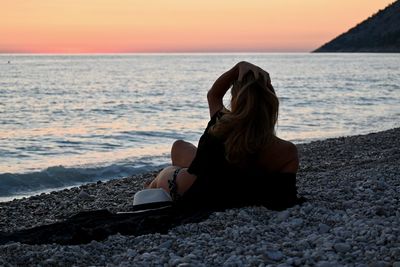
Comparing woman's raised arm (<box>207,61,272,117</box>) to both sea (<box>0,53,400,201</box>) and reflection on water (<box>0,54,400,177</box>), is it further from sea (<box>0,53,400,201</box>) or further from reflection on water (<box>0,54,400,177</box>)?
reflection on water (<box>0,54,400,177</box>)

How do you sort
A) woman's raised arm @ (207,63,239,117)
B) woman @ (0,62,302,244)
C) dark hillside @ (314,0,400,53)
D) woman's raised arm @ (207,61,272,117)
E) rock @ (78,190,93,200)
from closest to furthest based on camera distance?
woman @ (0,62,302,244) → woman's raised arm @ (207,61,272,117) → woman's raised arm @ (207,63,239,117) → rock @ (78,190,93,200) → dark hillside @ (314,0,400,53)

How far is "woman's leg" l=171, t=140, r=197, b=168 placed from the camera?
247 inches

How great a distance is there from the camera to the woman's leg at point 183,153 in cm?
627

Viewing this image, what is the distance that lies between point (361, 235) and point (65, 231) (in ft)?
8.50

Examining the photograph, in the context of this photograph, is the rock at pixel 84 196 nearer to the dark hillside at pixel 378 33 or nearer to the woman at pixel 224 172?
the woman at pixel 224 172

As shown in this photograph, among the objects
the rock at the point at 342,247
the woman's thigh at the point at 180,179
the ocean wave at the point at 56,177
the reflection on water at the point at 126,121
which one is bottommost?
the reflection on water at the point at 126,121

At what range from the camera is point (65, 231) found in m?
5.52

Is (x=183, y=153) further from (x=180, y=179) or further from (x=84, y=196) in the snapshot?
(x=84, y=196)

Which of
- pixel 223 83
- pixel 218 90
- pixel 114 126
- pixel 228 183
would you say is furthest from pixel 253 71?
pixel 114 126

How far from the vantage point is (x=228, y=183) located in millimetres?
5883

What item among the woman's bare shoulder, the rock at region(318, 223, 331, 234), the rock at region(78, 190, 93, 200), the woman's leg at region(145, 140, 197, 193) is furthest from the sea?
the rock at region(318, 223, 331, 234)

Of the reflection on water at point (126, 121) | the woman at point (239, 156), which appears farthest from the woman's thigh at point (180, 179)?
the reflection on water at point (126, 121)

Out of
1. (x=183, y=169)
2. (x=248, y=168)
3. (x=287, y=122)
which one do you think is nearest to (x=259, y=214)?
(x=248, y=168)

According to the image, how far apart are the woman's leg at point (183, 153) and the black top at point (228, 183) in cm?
37
